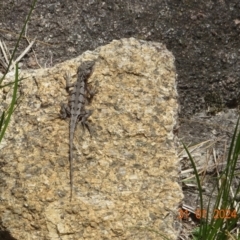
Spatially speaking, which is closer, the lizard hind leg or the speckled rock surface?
the speckled rock surface

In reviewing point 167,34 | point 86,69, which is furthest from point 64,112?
point 167,34

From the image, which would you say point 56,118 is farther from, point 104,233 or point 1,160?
point 104,233

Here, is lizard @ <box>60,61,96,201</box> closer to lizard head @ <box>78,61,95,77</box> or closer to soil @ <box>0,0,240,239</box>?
lizard head @ <box>78,61,95,77</box>

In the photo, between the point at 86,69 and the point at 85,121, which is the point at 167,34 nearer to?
the point at 86,69

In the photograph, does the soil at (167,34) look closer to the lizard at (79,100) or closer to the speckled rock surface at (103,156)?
the speckled rock surface at (103,156)

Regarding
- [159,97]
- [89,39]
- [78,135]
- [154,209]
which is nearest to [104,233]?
[154,209]

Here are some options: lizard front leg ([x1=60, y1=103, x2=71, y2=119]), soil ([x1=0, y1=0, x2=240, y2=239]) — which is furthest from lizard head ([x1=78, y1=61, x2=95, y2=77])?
soil ([x1=0, y1=0, x2=240, y2=239])

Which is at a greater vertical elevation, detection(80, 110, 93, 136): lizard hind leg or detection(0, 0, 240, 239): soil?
detection(0, 0, 240, 239): soil
